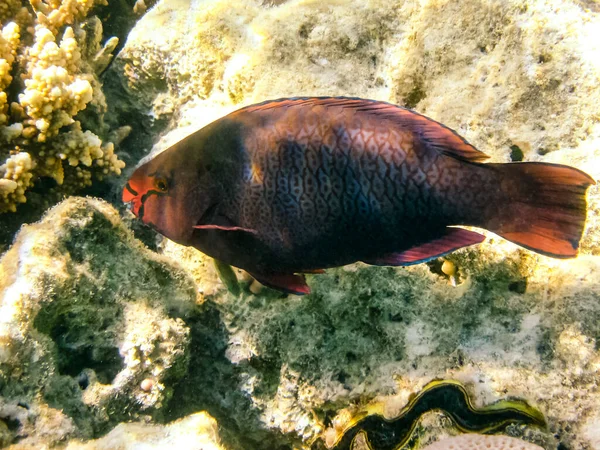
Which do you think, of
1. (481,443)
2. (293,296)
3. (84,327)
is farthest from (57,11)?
(481,443)

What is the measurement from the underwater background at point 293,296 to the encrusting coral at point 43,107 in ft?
0.05

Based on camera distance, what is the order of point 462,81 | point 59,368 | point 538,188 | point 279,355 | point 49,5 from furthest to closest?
point 49,5 < point 462,81 < point 279,355 < point 59,368 < point 538,188

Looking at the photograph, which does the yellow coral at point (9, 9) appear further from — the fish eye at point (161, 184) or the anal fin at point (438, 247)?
the anal fin at point (438, 247)

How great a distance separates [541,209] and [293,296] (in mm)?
1453

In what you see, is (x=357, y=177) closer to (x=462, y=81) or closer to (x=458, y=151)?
(x=458, y=151)

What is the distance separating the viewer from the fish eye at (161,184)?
1954 millimetres

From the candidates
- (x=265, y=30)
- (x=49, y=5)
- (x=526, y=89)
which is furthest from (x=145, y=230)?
(x=526, y=89)

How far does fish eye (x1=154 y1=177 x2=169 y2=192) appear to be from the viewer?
1.95m

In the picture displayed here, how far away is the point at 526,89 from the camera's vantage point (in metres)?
2.61

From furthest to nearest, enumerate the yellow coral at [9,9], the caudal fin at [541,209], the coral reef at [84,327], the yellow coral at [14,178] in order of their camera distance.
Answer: the yellow coral at [9,9]
the yellow coral at [14,178]
the coral reef at [84,327]
the caudal fin at [541,209]

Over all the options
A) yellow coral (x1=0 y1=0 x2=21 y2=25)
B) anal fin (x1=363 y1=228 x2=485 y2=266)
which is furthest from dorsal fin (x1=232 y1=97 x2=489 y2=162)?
yellow coral (x1=0 y1=0 x2=21 y2=25)

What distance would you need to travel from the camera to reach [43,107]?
288cm

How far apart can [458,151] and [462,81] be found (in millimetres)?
1451

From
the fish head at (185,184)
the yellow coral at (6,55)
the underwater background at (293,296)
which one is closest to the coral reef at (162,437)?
the underwater background at (293,296)
